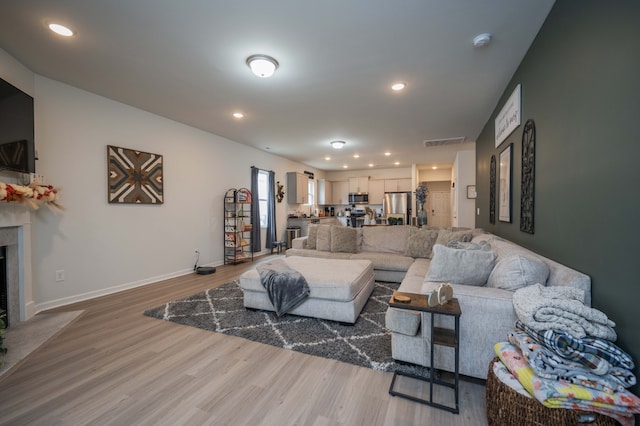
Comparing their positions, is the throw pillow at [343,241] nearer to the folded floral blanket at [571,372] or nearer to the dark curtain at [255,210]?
the dark curtain at [255,210]

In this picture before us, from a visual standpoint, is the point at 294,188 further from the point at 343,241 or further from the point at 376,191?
the point at 343,241

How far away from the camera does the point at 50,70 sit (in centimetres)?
282

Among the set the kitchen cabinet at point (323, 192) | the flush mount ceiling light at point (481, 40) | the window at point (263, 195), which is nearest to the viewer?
the flush mount ceiling light at point (481, 40)

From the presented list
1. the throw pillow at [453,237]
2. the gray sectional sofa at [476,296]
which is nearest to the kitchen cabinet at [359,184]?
the throw pillow at [453,237]

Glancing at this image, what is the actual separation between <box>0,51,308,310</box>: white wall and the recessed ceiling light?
0.83 meters

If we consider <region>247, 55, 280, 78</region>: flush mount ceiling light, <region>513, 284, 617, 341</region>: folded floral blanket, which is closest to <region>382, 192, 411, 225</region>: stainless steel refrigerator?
<region>247, 55, 280, 78</region>: flush mount ceiling light

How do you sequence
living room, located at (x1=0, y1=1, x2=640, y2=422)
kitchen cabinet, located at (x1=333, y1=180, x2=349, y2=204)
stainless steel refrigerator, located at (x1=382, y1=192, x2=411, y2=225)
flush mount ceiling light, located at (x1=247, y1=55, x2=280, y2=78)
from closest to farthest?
living room, located at (x1=0, y1=1, x2=640, y2=422)
flush mount ceiling light, located at (x1=247, y1=55, x2=280, y2=78)
stainless steel refrigerator, located at (x1=382, y1=192, x2=411, y2=225)
kitchen cabinet, located at (x1=333, y1=180, x2=349, y2=204)

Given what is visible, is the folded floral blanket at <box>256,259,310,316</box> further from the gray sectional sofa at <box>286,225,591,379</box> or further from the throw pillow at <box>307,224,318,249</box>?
the throw pillow at <box>307,224,318,249</box>

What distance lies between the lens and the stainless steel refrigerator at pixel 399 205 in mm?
8758

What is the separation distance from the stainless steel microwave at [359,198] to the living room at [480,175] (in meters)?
4.20

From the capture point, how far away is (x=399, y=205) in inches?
347

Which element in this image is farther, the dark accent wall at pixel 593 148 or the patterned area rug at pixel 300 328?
the patterned area rug at pixel 300 328

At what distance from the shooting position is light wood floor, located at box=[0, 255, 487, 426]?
58.1 inches

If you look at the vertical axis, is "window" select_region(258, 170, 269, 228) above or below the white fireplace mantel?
above
